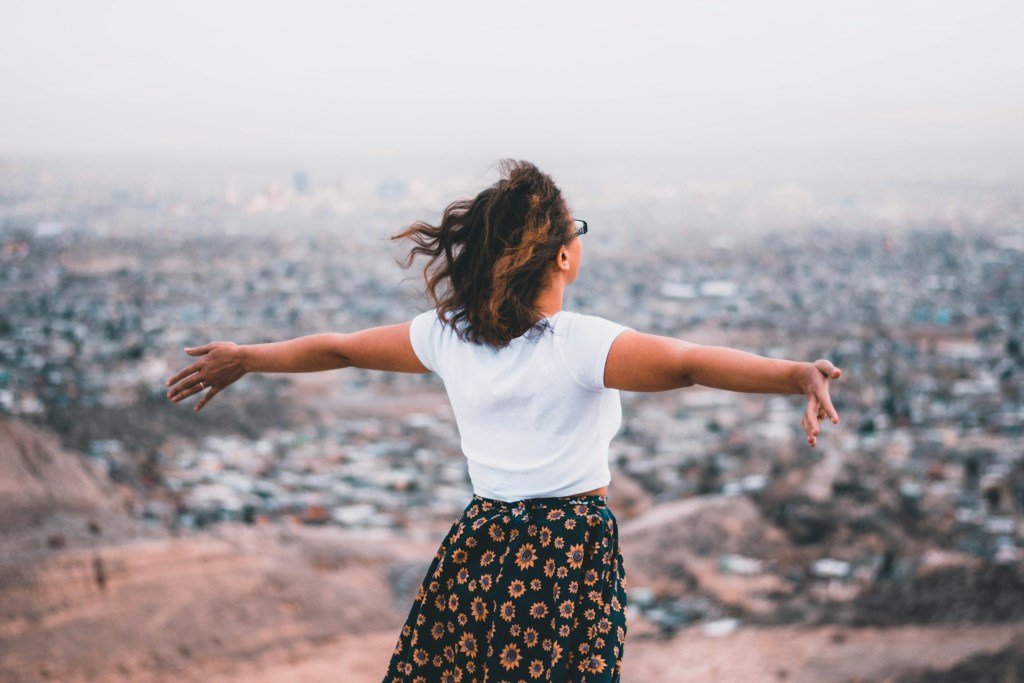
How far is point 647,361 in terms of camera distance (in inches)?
44.9

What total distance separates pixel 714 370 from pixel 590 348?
0.17m

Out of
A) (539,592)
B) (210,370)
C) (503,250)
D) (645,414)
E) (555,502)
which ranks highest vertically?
(503,250)

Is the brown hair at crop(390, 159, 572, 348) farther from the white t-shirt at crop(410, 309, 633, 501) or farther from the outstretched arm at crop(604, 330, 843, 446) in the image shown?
the outstretched arm at crop(604, 330, 843, 446)

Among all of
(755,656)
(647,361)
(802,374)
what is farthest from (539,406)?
(755,656)

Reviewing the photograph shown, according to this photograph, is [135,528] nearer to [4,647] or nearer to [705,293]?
[4,647]

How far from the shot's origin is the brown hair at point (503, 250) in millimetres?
1248

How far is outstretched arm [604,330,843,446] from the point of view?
1.09 meters

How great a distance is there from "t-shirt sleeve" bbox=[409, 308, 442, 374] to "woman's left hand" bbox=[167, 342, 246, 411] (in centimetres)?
39

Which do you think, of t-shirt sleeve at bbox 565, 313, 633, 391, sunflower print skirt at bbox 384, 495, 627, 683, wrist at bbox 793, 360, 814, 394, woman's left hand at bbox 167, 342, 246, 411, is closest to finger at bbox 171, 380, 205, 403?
woman's left hand at bbox 167, 342, 246, 411

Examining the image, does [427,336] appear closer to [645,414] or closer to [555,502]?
[555,502]

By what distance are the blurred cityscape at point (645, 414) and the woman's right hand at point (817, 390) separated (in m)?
0.63

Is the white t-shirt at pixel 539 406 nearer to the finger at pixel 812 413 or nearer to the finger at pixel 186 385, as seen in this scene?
the finger at pixel 812 413

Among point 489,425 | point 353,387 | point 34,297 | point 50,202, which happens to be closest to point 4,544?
point 489,425

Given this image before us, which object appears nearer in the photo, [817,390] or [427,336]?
[817,390]
